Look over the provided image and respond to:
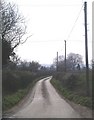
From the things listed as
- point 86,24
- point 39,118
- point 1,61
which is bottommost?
point 39,118

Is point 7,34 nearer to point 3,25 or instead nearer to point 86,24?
point 3,25

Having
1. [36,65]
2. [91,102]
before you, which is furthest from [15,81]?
[36,65]

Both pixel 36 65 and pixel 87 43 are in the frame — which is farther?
pixel 36 65

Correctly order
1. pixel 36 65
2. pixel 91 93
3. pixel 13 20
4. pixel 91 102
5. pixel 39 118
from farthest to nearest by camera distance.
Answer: pixel 36 65, pixel 13 20, pixel 91 93, pixel 91 102, pixel 39 118

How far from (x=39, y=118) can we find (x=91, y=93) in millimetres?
11896

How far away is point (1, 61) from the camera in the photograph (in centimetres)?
3556

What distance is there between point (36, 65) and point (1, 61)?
293 ft

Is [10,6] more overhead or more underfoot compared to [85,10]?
more overhead

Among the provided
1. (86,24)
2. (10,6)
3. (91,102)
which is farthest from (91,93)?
(10,6)

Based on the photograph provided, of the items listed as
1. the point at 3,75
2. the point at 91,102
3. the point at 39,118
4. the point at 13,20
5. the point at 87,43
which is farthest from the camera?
the point at 13,20

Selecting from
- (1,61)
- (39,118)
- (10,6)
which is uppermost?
(10,6)

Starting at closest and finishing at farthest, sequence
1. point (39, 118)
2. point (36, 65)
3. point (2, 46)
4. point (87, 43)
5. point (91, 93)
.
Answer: point (39, 118) → point (91, 93) → point (87, 43) → point (2, 46) → point (36, 65)

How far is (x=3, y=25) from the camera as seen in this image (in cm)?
4219

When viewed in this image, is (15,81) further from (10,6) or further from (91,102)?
(91,102)
